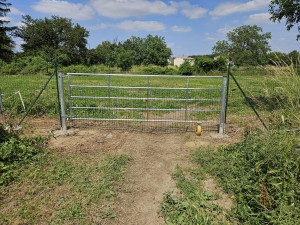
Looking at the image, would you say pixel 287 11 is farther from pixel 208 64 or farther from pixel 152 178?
pixel 208 64

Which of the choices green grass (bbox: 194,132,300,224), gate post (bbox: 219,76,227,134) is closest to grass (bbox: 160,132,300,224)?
green grass (bbox: 194,132,300,224)

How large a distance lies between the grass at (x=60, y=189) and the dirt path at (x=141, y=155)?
22 cm

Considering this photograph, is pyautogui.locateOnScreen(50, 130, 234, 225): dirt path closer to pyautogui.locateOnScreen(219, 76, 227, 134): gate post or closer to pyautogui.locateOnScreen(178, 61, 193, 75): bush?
pyautogui.locateOnScreen(219, 76, 227, 134): gate post

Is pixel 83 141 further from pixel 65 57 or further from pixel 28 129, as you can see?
pixel 65 57

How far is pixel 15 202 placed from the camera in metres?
3.09

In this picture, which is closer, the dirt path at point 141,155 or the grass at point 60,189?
the grass at point 60,189

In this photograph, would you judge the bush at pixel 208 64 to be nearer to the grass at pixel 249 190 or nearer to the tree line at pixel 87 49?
the tree line at pixel 87 49

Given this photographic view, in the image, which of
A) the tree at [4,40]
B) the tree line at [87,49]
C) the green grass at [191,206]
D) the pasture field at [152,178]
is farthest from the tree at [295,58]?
the tree at [4,40]

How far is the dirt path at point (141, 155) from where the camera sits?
9.94 feet

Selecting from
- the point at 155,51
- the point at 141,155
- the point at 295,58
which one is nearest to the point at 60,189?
the point at 141,155

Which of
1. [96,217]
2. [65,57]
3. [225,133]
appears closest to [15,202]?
[96,217]

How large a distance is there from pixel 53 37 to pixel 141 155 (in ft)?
153

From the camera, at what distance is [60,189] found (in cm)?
336

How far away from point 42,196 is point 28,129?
142 inches
